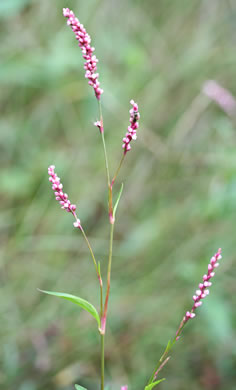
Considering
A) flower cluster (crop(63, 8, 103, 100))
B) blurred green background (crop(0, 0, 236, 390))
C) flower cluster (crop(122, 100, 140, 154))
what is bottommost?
flower cluster (crop(122, 100, 140, 154))

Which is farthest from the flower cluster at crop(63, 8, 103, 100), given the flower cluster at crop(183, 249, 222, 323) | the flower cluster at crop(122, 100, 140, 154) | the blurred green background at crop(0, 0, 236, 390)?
the blurred green background at crop(0, 0, 236, 390)

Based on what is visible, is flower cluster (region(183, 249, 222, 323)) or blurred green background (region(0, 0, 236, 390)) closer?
flower cluster (region(183, 249, 222, 323))

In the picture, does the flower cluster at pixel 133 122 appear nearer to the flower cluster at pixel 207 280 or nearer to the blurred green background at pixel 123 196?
the flower cluster at pixel 207 280

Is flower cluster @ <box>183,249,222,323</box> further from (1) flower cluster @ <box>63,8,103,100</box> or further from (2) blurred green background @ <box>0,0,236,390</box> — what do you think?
(2) blurred green background @ <box>0,0,236,390</box>

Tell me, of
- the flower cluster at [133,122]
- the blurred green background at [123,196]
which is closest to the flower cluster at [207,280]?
the flower cluster at [133,122]

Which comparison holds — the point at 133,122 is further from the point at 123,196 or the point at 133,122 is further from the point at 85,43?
the point at 123,196

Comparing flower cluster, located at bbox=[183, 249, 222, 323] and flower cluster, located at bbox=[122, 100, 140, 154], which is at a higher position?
flower cluster, located at bbox=[122, 100, 140, 154]

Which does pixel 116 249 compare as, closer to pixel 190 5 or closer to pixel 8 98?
pixel 8 98

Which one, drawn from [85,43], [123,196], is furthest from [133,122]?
[123,196]

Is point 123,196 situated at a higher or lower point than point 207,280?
higher

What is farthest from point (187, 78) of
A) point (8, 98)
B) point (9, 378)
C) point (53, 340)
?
point (9, 378)

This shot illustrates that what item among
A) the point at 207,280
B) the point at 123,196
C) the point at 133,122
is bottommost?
the point at 207,280
